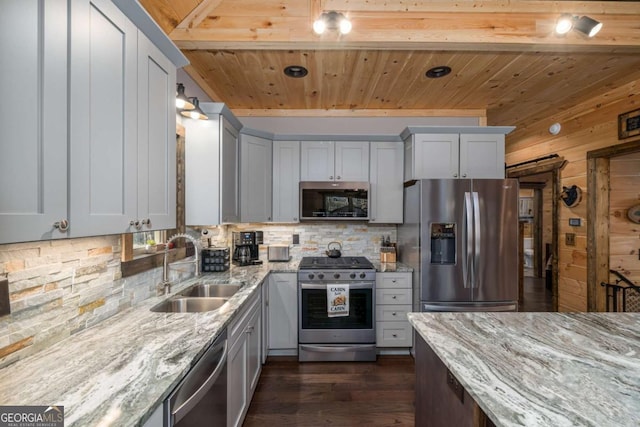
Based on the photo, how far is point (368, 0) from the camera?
6.54 ft

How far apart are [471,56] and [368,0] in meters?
0.95

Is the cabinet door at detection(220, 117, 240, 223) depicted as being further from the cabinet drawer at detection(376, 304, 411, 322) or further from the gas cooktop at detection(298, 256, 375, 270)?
the cabinet drawer at detection(376, 304, 411, 322)

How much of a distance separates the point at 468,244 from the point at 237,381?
7.23 ft

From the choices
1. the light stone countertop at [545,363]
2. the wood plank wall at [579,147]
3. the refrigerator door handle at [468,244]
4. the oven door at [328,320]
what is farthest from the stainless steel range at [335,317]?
the wood plank wall at [579,147]

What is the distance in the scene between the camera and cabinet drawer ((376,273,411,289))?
283cm

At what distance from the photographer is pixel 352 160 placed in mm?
3176

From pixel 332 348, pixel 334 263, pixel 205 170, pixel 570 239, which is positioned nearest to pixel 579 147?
pixel 570 239

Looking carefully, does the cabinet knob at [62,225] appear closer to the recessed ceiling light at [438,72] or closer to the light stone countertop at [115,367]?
the light stone countertop at [115,367]

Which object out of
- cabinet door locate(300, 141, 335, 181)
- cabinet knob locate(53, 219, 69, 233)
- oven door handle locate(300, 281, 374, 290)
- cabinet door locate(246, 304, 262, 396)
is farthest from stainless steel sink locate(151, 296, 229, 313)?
cabinet door locate(300, 141, 335, 181)

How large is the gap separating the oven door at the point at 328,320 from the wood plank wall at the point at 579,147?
8.63 ft

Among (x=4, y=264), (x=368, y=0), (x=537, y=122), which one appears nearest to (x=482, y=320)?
(x=4, y=264)

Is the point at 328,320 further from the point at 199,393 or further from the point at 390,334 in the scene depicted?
the point at 199,393

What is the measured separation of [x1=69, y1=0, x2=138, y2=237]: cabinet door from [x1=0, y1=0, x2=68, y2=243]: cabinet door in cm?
5

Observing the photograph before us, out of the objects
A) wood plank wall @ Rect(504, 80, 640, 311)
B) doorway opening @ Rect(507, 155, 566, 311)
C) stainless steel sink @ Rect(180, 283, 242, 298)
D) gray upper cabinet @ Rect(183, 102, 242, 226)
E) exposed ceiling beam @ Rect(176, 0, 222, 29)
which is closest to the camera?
exposed ceiling beam @ Rect(176, 0, 222, 29)
